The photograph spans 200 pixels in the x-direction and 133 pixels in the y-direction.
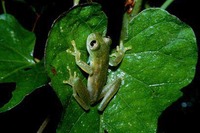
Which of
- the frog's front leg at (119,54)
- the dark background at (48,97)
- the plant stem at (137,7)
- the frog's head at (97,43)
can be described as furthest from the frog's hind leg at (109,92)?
the dark background at (48,97)

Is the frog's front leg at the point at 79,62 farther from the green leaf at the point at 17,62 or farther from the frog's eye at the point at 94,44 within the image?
the green leaf at the point at 17,62

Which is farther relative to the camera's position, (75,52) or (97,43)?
(97,43)

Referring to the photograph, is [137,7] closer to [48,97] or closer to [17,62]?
[17,62]

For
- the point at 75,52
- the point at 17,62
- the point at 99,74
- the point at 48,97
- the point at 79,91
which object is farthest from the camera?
the point at 48,97

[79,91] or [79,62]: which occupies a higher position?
[79,62]

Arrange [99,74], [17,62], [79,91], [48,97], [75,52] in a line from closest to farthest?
→ [75,52], [79,91], [99,74], [17,62], [48,97]

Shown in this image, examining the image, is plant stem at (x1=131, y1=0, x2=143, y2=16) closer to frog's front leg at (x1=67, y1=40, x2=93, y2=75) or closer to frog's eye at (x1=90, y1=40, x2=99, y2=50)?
frog's eye at (x1=90, y1=40, x2=99, y2=50)

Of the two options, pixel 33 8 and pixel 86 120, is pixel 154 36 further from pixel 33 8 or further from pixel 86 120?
pixel 33 8


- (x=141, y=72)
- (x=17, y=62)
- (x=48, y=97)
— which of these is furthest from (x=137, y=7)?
(x=48, y=97)
